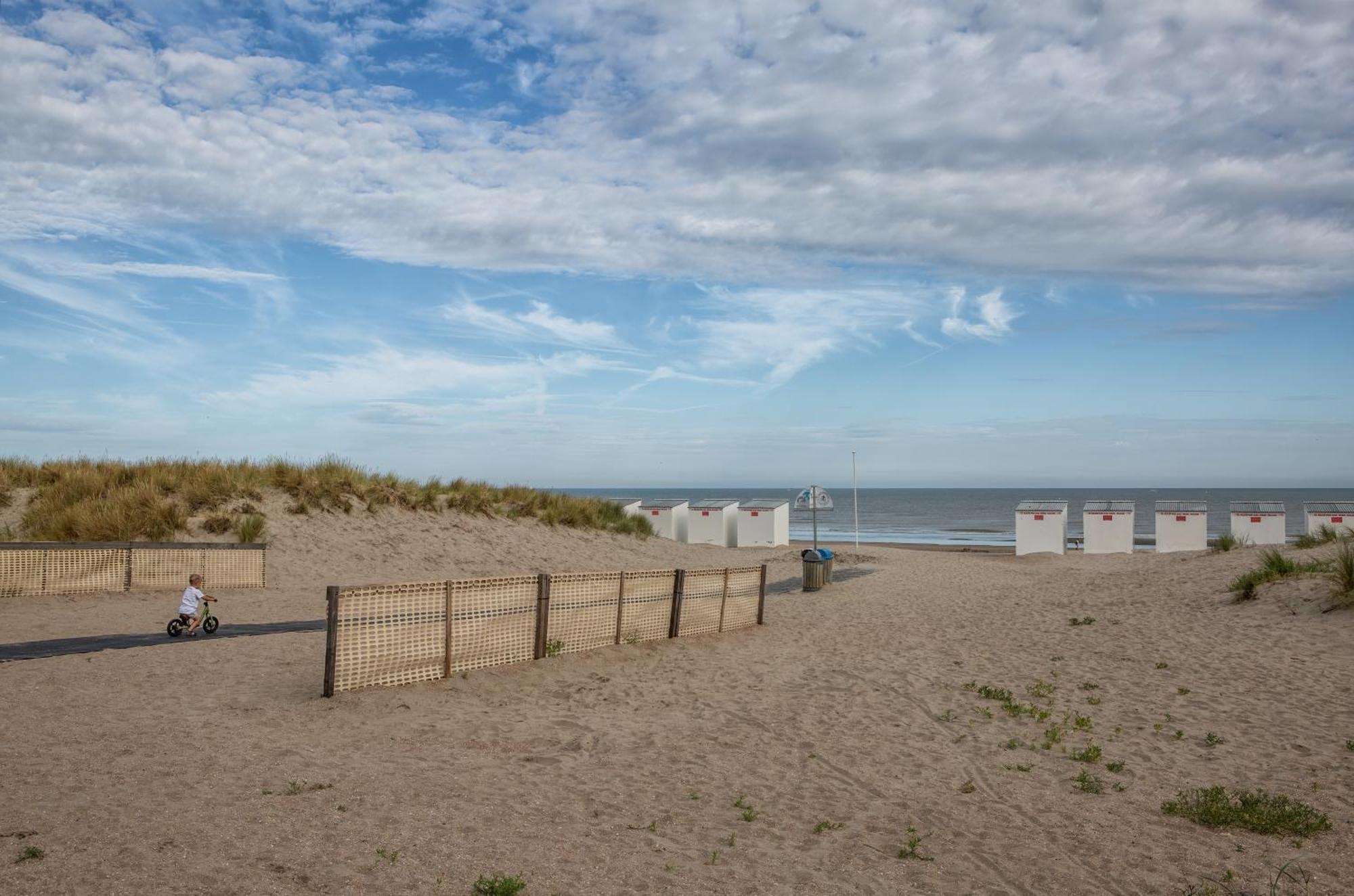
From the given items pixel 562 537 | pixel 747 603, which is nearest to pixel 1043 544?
pixel 562 537

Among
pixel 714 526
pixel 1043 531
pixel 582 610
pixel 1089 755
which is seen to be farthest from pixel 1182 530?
pixel 1089 755

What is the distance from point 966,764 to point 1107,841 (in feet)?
6.30

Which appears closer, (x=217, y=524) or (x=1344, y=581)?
(x=1344, y=581)

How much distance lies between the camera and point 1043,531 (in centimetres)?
3309

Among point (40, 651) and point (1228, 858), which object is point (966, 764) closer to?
point (1228, 858)

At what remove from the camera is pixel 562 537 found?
3044 cm

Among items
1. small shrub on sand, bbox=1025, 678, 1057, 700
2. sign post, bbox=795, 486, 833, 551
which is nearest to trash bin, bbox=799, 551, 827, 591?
sign post, bbox=795, 486, 833, 551

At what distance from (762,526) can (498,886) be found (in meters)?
30.9

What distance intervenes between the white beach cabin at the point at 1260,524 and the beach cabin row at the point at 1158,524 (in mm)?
20

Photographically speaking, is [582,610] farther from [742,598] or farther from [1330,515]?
[1330,515]

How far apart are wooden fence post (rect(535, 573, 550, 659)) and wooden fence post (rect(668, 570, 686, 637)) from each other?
2797 mm

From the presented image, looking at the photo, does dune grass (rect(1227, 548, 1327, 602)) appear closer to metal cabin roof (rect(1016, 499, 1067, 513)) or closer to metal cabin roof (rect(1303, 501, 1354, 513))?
metal cabin roof (rect(1303, 501, 1354, 513))

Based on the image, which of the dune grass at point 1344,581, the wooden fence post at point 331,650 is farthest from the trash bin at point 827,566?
the wooden fence post at point 331,650

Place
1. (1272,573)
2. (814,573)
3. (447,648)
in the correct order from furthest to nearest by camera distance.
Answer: (814,573)
(1272,573)
(447,648)
